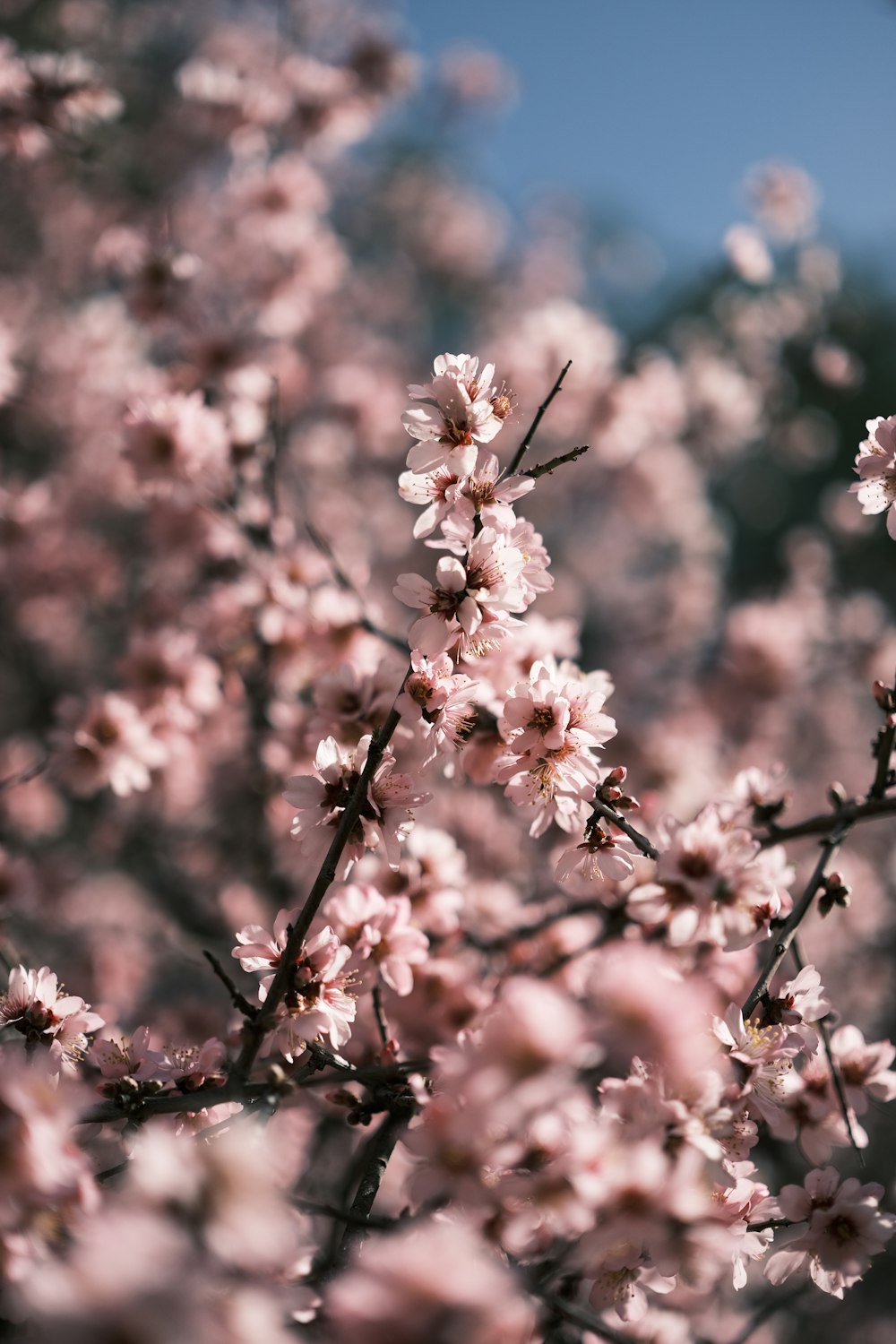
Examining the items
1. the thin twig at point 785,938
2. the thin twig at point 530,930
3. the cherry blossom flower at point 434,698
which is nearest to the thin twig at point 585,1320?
the thin twig at point 785,938

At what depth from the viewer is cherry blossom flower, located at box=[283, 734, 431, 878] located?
126cm

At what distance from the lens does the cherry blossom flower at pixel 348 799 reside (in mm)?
1259

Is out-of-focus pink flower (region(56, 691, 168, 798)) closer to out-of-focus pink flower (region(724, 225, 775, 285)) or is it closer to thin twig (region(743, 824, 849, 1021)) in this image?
thin twig (region(743, 824, 849, 1021))

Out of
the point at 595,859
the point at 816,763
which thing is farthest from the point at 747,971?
the point at 816,763

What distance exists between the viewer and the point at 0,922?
2.06m

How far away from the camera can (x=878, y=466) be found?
4.66ft

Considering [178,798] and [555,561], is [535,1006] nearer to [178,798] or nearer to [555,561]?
[178,798]

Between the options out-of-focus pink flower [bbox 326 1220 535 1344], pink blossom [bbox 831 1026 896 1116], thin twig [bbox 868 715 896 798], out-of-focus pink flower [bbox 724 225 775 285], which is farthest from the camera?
out-of-focus pink flower [bbox 724 225 775 285]

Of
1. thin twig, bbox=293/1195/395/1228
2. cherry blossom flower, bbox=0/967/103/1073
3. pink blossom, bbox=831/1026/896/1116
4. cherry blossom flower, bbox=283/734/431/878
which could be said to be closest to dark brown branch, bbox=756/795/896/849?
pink blossom, bbox=831/1026/896/1116

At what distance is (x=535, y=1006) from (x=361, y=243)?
974 cm

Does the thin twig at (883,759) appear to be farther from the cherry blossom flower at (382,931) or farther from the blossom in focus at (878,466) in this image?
the cherry blossom flower at (382,931)

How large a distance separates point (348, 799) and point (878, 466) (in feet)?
3.47

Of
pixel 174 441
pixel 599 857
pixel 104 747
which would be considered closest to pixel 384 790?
pixel 599 857

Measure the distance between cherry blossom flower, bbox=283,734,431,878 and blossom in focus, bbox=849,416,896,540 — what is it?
3.02 ft
